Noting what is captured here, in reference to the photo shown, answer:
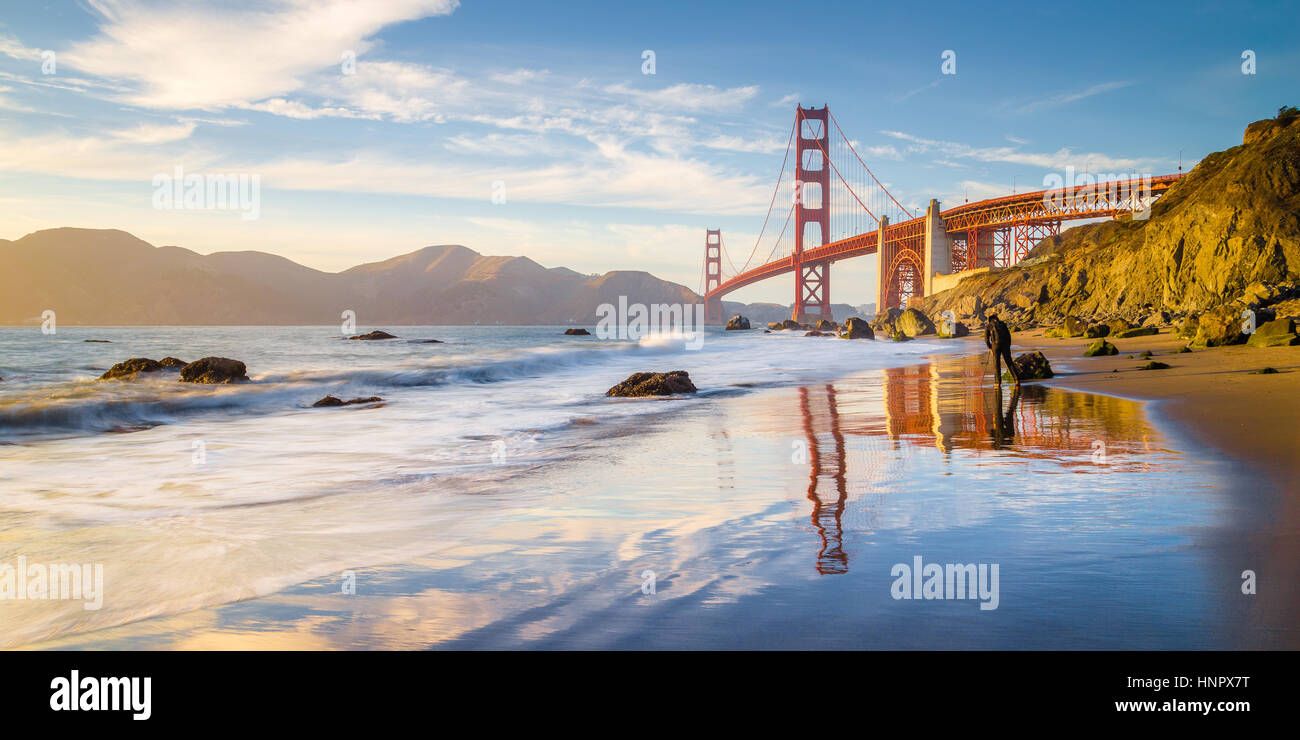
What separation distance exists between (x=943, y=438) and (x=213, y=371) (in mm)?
15324

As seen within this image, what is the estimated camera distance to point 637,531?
3.87m

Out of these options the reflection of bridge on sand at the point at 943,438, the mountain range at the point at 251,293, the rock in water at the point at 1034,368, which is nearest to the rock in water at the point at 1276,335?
the rock in water at the point at 1034,368

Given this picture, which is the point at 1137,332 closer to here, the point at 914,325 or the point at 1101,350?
the point at 1101,350

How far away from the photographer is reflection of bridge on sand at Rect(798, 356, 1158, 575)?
447cm

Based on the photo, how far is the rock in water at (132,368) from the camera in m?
16.3

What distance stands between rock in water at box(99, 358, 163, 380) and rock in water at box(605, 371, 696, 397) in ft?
38.0

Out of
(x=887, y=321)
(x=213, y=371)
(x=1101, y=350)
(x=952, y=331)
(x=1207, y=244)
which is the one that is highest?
(x=1207, y=244)

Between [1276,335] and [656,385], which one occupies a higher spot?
[1276,335]

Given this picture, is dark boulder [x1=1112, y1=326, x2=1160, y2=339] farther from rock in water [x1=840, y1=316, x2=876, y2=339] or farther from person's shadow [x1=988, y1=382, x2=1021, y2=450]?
person's shadow [x1=988, y1=382, x2=1021, y2=450]

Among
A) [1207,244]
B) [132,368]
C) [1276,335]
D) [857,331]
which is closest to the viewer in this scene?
[1276,335]

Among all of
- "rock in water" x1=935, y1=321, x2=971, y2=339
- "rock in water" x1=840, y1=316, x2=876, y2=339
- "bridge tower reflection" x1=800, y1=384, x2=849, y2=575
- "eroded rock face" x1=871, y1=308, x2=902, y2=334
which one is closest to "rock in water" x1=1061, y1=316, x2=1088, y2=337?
"rock in water" x1=935, y1=321, x2=971, y2=339

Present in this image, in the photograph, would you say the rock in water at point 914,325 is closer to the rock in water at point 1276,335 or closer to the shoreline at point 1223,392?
the shoreline at point 1223,392

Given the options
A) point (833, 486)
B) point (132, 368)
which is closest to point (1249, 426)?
point (833, 486)
